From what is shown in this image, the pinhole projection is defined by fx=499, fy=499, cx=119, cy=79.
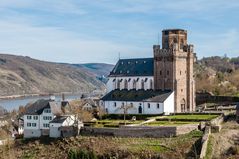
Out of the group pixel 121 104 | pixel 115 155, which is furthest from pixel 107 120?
pixel 115 155

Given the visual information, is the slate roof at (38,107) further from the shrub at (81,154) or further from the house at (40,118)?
the shrub at (81,154)

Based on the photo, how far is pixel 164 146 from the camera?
39.8m

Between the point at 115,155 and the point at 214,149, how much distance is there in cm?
829

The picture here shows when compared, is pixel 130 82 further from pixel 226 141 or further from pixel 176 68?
pixel 226 141

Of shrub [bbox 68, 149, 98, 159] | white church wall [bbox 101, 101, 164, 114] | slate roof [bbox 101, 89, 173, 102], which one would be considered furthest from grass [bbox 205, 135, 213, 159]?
slate roof [bbox 101, 89, 173, 102]

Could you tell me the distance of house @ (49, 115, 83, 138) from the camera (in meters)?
48.7

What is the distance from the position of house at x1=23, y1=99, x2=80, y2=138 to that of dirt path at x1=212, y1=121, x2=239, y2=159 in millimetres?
17147

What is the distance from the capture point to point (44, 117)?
174 ft

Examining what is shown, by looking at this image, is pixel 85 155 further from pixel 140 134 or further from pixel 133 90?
pixel 133 90

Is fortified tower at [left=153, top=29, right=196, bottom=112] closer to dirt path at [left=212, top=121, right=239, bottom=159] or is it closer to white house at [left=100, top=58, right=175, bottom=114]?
white house at [left=100, top=58, right=175, bottom=114]

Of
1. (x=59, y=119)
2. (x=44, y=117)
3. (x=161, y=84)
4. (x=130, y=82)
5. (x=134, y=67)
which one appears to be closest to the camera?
(x=59, y=119)

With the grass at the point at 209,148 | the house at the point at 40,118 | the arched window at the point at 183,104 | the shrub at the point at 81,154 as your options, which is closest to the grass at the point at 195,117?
the arched window at the point at 183,104

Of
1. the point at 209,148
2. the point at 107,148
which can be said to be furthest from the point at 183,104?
the point at 209,148

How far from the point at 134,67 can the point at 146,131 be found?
20.5m
